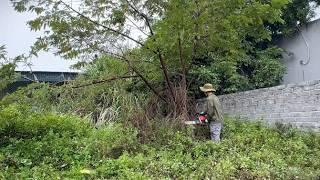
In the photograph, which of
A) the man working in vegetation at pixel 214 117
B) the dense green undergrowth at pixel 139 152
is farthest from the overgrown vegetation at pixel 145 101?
the man working in vegetation at pixel 214 117

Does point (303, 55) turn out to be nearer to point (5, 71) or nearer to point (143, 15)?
point (143, 15)

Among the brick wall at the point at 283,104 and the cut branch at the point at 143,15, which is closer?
the brick wall at the point at 283,104

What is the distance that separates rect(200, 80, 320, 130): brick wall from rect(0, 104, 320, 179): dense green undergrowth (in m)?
0.35

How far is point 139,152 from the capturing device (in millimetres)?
8312

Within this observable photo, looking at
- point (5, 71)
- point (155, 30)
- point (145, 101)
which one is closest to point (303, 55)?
point (145, 101)

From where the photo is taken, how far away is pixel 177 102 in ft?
35.2

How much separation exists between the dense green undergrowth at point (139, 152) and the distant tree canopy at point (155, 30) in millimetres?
1835

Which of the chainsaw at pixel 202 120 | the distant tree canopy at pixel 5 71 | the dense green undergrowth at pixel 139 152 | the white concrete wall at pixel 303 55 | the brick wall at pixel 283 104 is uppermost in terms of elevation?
the white concrete wall at pixel 303 55

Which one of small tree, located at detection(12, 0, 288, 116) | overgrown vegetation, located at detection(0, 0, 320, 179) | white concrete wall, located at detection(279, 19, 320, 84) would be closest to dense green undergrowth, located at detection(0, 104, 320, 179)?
overgrown vegetation, located at detection(0, 0, 320, 179)

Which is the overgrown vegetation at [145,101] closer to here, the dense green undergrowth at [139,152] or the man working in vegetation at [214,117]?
the dense green undergrowth at [139,152]

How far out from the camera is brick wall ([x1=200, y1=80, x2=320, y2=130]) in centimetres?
922

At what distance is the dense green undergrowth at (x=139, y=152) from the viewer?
6984 millimetres

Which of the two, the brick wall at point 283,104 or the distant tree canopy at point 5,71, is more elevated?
the distant tree canopy at point 5,71

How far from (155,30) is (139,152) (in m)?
2.87
